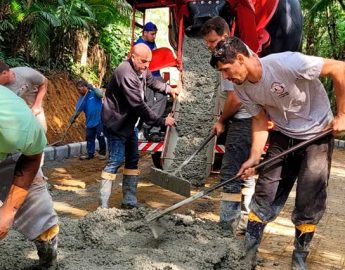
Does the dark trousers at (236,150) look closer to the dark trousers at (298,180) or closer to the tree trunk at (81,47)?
the dark trousers at (298,180)

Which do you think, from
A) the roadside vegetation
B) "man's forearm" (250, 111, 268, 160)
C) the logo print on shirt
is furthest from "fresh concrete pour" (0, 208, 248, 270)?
the roadside vegetation

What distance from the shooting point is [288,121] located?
3.60m

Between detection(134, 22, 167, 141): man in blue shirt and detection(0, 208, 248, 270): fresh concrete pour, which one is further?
detection(134, 22, 167, 141): man in blue shirt

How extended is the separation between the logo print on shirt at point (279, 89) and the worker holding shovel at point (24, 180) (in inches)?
63.4

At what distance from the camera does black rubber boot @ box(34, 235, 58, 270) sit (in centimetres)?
325

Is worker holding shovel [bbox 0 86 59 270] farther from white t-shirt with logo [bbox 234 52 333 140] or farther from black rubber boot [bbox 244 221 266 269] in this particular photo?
white t-shirt with logo [bbox 234 52 333 140]

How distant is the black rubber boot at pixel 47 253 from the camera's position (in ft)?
10.6

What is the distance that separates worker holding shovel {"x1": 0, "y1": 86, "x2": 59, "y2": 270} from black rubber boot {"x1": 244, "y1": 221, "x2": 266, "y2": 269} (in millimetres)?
1414

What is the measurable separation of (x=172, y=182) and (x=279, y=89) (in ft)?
5.98

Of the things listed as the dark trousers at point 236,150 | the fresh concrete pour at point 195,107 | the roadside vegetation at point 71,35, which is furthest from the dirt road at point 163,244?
the roadside vegetation at point 71,35

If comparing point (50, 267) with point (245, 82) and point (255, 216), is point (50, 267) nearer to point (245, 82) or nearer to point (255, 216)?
point (255, 216)

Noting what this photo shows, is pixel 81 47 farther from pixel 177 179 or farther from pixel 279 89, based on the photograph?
pixel 279 89

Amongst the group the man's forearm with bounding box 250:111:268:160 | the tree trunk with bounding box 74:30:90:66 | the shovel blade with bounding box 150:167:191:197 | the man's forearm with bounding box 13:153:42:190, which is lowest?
the shovel blade with bounding box 150:167:191:197

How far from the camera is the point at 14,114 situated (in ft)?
7.50
